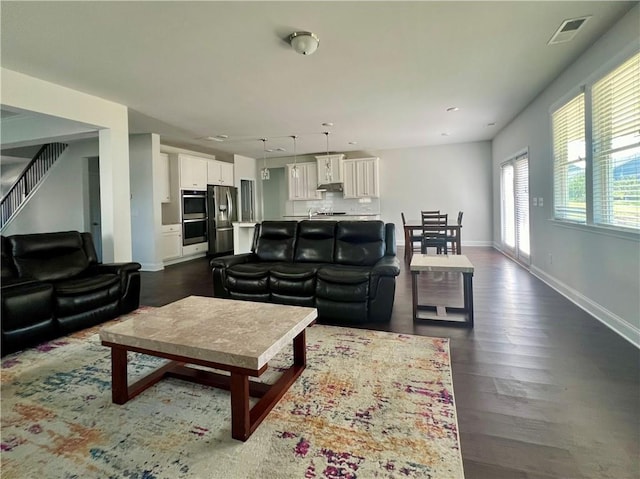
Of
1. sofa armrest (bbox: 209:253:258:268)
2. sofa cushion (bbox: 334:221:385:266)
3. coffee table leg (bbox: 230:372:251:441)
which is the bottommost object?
coffee table leg (bbox: 230:372:251:441)

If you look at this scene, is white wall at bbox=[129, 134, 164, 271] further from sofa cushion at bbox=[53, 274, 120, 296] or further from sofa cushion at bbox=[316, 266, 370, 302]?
sofa cushion at bbox=[316, 266, 370, 302]

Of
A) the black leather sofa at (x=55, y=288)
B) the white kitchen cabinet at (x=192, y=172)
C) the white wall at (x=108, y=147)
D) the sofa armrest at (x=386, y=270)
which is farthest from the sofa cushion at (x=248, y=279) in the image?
the white kitchen cabinet at (x=192, y=172)

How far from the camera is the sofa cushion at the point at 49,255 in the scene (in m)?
3.09

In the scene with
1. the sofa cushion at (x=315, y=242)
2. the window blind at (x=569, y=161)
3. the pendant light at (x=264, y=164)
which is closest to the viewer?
the window blind at (x=569, y=161)

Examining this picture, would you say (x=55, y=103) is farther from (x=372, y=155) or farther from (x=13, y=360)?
(x=372, y=155)

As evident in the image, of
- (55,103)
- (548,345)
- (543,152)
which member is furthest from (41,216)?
(543,152)

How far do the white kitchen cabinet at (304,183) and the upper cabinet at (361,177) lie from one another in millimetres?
823

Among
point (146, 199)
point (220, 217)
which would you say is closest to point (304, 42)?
point (146, 199)

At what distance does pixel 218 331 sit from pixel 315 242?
7.42ft

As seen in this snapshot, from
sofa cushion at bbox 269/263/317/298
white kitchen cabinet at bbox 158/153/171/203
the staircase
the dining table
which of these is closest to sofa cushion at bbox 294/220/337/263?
sofa cushion at bbox 269/263/317/298

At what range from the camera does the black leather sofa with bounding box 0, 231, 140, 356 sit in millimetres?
2529

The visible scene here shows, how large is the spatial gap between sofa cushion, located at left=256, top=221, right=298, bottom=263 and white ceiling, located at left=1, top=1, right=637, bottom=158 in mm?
1672

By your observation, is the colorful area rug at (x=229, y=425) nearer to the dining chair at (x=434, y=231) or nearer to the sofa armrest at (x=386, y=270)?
the sofa armrest at (x=386, y=270)

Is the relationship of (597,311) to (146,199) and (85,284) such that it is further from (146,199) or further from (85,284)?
(146,199)
